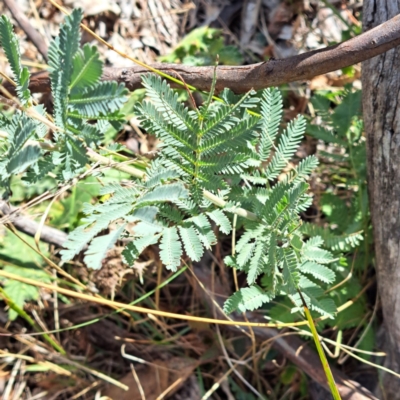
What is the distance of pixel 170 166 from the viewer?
111cm

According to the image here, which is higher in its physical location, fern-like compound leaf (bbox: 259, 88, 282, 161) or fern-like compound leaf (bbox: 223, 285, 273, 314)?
fern-like compound leaf (bbox: 259, 88, 282, 161)

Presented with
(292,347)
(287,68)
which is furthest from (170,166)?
(292,347)

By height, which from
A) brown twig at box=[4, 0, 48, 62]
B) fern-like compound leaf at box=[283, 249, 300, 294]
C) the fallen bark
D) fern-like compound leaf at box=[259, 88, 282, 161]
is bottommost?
the fallen bark

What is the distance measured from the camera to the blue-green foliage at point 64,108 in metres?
0.83

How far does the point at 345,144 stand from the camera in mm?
1642

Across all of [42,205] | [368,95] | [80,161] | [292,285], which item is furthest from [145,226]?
[42,205]

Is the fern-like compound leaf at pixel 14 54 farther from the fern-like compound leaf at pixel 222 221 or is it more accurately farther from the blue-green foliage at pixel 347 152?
the blue-green foliage at pixel 347 152

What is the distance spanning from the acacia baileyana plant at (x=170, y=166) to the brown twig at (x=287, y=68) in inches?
2.3

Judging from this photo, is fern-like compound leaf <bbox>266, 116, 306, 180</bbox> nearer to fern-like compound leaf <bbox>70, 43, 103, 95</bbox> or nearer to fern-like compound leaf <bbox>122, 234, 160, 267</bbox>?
fern-like compound leaf <bbox>122, 234, 160, 267</bbox>

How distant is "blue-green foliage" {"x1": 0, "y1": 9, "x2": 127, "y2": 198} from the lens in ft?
2.74

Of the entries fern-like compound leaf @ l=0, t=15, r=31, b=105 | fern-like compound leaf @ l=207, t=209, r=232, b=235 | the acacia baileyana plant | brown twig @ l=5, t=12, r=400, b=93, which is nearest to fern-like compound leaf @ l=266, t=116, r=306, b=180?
the acacia baileyana plant

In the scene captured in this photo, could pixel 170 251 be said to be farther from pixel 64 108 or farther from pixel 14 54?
pixel 14 54

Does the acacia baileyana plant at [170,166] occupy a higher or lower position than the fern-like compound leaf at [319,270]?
higher

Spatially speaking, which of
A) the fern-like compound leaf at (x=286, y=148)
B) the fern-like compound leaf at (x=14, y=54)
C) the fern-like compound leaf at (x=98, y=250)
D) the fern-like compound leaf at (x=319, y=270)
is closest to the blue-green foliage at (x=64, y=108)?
the fern-like compound leaf at (x=14, y=54)
